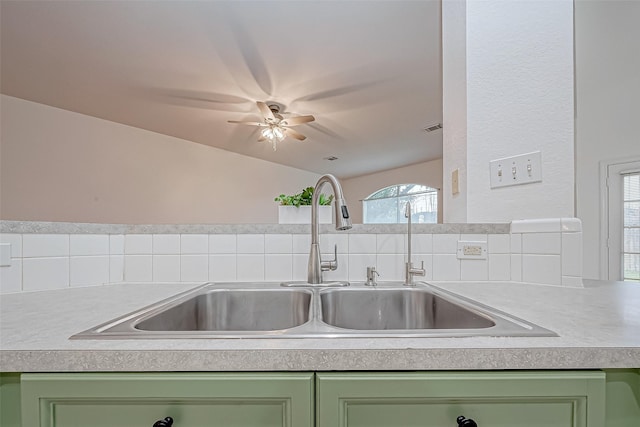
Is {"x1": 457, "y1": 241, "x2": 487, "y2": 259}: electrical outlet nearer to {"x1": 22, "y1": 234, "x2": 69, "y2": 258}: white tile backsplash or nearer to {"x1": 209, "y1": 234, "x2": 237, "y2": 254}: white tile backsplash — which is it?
{"x1": 209, "y1": 234, "x2": 237, "y2": 254}: white tile backsplash

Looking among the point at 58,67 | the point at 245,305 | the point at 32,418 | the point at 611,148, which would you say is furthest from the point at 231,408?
→ the point at 611,148

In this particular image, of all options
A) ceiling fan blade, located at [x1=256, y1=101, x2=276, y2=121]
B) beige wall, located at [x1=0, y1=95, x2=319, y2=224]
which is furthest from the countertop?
beige wall, located at [x1=0, y1=95, x2=319, y2=224]

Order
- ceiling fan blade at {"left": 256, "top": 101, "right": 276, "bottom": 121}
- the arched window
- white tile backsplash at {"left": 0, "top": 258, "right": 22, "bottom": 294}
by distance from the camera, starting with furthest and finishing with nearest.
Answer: the arched window, ceiling fan blade at {"left": 256, "top": 101, "right": 276, "bottom": 121}, white tile backsplash at {"left": 0, "top": 258, "right": 22, "bottom": 294}

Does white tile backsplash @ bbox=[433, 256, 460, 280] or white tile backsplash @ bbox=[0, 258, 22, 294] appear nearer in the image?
white tile backsplash @ bbox=[0, 258, 22, 294]

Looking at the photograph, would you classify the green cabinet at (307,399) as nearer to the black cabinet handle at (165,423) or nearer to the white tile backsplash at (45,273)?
the black cabinet handle at (165,423)

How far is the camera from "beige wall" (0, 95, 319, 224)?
122 inches

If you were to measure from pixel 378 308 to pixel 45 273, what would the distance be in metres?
1.10

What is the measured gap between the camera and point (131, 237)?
1.12 meters

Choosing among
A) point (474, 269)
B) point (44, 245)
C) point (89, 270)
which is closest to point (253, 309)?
point (89, 270)

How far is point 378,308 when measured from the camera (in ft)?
3.26

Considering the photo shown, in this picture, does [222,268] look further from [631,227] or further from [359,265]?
[631,227]

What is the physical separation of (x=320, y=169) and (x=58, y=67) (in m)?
4.34

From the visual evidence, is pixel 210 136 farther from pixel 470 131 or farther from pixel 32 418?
pixel 32 418

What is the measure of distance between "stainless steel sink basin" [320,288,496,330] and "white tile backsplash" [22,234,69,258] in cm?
89
